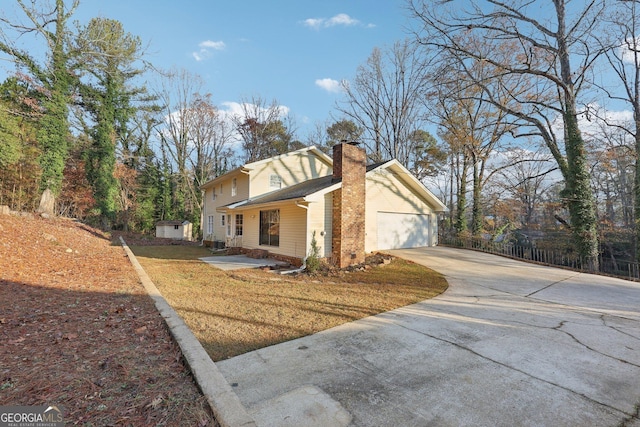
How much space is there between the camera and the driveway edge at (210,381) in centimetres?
210

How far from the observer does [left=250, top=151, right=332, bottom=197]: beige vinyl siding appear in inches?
575

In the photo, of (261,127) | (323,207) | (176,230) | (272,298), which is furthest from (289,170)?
(176,230)

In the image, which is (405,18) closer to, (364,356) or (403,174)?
(403,174)

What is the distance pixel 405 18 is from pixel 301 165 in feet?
27.7

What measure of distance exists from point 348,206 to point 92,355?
7.87m

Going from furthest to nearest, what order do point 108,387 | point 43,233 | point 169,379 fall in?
point 43,233 → point 169,379 → point 108,387

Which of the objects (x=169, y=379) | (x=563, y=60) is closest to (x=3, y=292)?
(x=169, y=379)

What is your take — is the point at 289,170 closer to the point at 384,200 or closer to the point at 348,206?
the point at 384,200

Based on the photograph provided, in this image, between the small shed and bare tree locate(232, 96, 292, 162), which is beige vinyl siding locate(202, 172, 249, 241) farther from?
bare tree locate(232, 96, 292, 162)

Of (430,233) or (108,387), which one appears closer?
(108,387)

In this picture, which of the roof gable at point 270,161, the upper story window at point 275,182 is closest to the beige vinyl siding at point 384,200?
the roof gable at point 270,161

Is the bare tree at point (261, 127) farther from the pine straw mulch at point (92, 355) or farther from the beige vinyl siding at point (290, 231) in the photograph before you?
the pine straw mulch at point (92, 355)

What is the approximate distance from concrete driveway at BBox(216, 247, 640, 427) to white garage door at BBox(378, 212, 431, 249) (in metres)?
8.05

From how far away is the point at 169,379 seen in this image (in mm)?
2664
